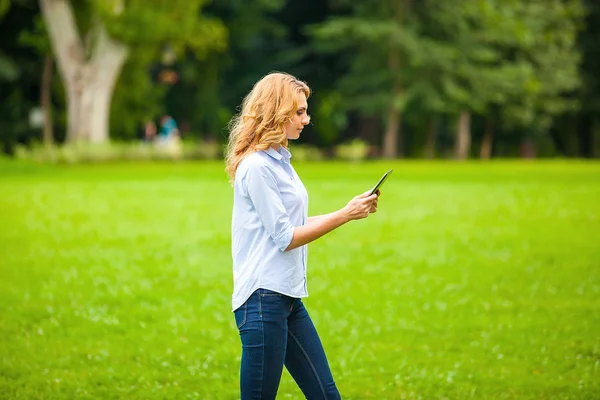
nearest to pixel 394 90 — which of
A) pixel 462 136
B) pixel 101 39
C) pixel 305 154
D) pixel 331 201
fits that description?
pixel 305 154

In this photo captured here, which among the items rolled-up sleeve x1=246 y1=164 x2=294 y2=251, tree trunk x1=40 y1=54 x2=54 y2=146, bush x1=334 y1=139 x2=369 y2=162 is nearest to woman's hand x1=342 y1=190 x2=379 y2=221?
rolled-up sleeve x1=246 y1=164 x2=294 y2=251

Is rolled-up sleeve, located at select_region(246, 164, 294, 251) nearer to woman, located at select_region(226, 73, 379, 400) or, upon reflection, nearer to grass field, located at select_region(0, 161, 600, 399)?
woman, located at select_region(226, 73, 379, 400)

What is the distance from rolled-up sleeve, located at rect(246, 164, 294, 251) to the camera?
15.9 ft

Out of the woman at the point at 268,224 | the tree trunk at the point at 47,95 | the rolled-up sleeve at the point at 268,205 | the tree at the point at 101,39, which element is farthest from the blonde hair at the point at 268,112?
the tree trunk at the point at 47,95

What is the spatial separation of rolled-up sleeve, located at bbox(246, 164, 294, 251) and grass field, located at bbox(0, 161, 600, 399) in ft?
10.4

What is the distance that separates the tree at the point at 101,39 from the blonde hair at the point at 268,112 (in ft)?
120

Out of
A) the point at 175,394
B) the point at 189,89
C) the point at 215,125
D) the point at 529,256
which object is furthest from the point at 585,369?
the point at 189,89

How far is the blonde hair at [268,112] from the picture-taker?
16.2 ft

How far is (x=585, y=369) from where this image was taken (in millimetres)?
8445

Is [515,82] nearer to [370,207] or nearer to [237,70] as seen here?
[237,70]

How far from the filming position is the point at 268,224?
487 centimetres

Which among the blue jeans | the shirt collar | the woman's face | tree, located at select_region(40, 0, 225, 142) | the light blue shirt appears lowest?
the blue jeans

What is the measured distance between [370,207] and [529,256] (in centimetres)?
1111

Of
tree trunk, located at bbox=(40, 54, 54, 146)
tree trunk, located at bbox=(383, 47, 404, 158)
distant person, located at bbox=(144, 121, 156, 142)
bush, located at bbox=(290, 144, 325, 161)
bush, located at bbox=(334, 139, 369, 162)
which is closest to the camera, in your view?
bush, located at bbox=(290, 144, 325, 161)
